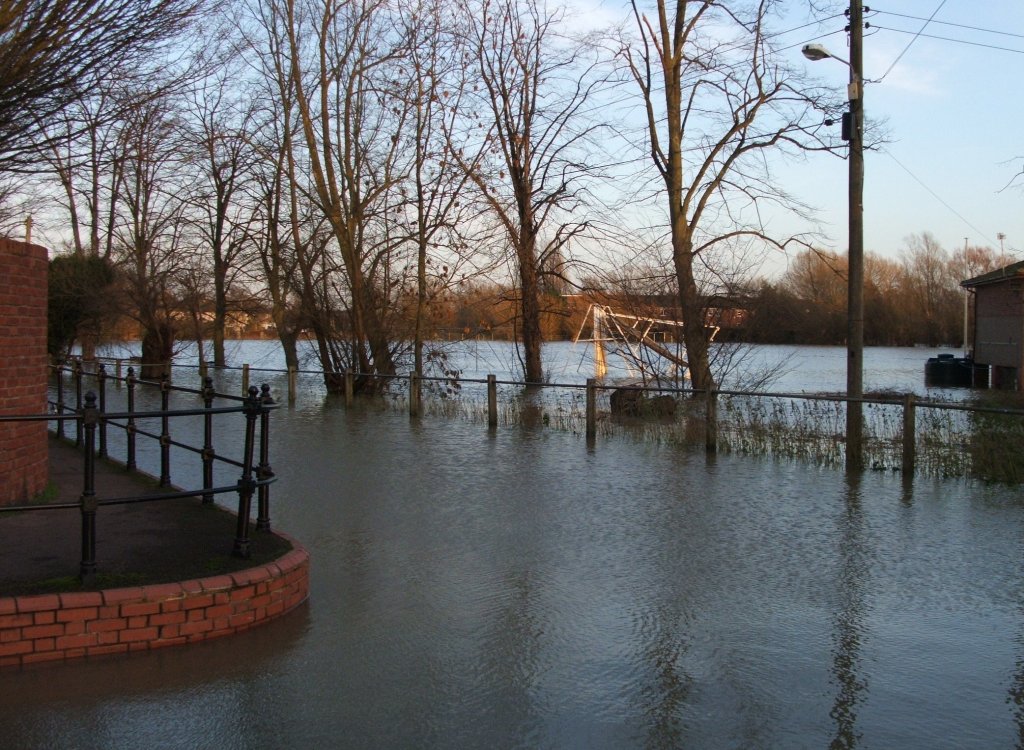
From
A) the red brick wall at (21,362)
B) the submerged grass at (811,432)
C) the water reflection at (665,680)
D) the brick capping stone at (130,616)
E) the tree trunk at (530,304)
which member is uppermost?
the tree trunk at (530,304)

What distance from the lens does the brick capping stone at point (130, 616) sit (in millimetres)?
5098

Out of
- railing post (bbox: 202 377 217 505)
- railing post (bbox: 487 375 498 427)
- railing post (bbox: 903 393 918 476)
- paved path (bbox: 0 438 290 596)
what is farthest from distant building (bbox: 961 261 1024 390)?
Result: paved path (bbox: 0 438 290 596)

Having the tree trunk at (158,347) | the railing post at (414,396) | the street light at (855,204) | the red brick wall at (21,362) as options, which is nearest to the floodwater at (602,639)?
the red brick wall at (21,362)

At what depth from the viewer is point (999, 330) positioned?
Answer: 34.2 m

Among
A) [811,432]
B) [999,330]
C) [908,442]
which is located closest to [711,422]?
[811,432]

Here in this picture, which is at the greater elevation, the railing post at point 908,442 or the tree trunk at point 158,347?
the tree trunk at point 158,347

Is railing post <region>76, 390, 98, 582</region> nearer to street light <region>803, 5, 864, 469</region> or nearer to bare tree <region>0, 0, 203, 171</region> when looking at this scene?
bare tree <region>0, 0, 203, 171</region>

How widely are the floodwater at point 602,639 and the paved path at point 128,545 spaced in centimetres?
52

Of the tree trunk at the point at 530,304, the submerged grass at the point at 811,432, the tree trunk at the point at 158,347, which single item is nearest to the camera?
the submerged grass at the point at 811,432

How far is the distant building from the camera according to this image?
104ft

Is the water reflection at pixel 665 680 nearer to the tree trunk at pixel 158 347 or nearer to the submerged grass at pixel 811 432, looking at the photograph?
the submerged grass at pixel 811 432

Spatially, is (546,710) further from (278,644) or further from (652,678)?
(278,644)

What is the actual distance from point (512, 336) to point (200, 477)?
16.2 m

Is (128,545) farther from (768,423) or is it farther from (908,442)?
(768,423)
